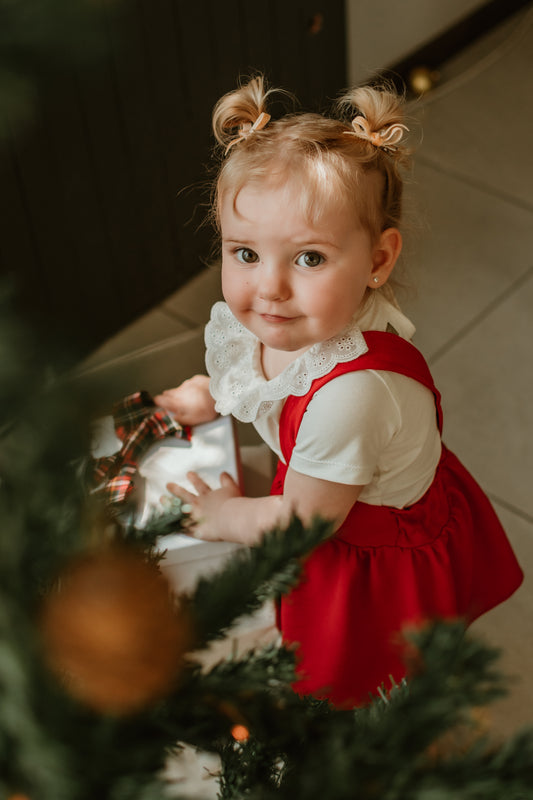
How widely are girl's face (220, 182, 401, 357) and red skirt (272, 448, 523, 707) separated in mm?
267

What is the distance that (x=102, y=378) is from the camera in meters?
0.25

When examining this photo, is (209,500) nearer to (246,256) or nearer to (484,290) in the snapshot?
(246,256)

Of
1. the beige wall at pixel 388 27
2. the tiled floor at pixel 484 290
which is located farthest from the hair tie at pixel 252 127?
the beige wall at pixel 388 27

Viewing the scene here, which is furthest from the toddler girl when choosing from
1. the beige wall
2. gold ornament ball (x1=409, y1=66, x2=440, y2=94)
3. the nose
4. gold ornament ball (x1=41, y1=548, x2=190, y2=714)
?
gold ornament ball (x1=409, y1=66, x2=440, y2=94)

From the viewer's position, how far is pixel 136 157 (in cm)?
168

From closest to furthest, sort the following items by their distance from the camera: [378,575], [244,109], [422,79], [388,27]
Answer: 1. [244,109]
2. [378,575]
3. [388,27]
4. [422,79]

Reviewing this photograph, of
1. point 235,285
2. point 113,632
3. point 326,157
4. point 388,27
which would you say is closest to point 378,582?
point 235,285

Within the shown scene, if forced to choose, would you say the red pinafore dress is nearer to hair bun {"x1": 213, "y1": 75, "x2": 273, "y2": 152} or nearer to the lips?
the lips

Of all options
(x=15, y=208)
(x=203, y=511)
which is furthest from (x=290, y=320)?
(x=15, y=208)

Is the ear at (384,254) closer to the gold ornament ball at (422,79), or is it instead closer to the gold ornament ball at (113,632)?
the gold ornament ball at (113,632)

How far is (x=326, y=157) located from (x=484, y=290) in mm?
1189

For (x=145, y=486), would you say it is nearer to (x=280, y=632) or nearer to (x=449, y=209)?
(x=280, y=632)

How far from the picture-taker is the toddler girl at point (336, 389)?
0.82m

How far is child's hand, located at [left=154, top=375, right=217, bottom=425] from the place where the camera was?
1118mm
